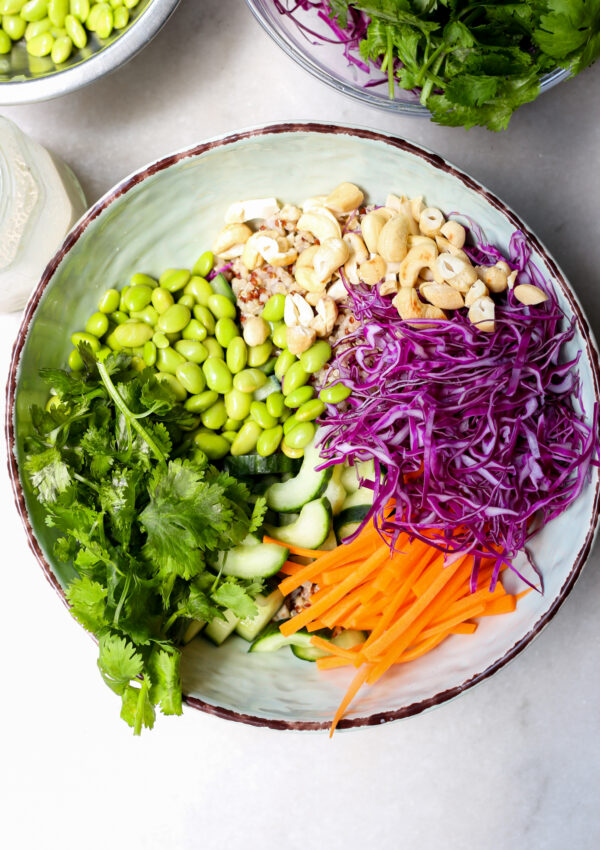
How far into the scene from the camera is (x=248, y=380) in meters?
1.64

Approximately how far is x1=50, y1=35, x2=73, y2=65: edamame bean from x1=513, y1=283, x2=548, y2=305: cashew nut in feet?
3.76

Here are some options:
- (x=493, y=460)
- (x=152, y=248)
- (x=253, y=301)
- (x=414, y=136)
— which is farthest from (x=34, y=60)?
(x=493, y=460)

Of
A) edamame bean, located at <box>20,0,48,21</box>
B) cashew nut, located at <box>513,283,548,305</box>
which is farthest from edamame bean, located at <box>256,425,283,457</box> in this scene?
edamame bean, located at <box>20,0,48,21</box>

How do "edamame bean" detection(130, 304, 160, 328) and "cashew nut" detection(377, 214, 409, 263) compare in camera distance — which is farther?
"edamame bean" detection(130, 304, 160, 328)

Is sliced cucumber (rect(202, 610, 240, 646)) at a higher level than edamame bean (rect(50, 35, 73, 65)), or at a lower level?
lower

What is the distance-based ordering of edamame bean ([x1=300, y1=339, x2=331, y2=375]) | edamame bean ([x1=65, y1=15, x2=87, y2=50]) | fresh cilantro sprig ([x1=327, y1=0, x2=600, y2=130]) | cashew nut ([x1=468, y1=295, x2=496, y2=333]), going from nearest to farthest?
fresh cilantro sprig ([x1=327, y1=0, x2=600, y2=130])
cashew nut ([x1=468, y1=295, x2=496, y2=333])
edamame bean ([x1=300, y1=339, x2=331, y2=375])
edamame bean ([x1=65, y1=15, x2=87, y2=50])

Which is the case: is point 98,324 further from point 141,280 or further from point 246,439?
point 246,439

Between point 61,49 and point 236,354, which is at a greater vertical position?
point 61,49

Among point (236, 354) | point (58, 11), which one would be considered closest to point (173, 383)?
point (236, 354)

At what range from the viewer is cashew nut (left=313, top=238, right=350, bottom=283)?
1.59 meters

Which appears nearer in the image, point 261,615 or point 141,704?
point 141,704

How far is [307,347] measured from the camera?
1.62 meters

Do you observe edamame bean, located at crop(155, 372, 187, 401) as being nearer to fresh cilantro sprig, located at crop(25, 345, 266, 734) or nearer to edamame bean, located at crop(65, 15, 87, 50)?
fresh cilantro sprig, located at crop(25, 345, 266, 734)

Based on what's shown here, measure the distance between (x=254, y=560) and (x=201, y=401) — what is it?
36 centimetres
